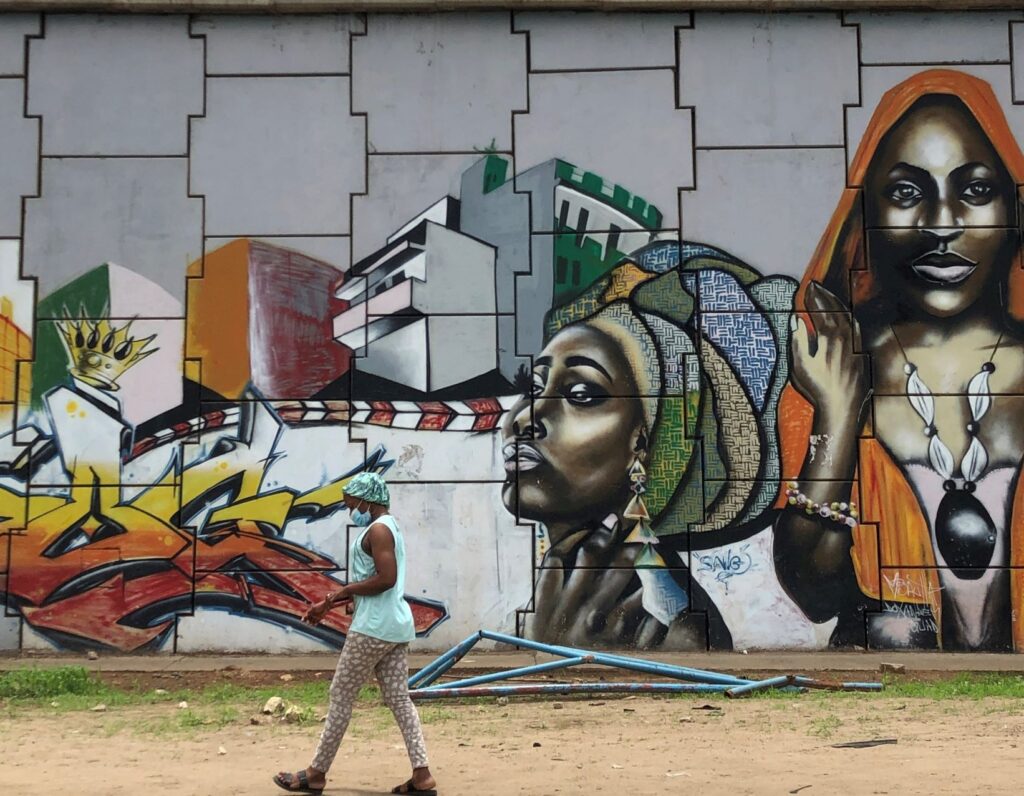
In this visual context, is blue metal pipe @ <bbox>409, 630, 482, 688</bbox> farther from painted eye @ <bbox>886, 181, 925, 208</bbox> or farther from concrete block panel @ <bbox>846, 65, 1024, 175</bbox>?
concrete block panel @ <bbox>846, 65, 1024, 175</bbox>

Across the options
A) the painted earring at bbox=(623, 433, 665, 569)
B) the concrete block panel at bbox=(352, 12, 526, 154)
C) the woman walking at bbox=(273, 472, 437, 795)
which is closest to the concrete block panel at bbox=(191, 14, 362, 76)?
the concrete block panel at bbox=(352, 12, 526, 154)

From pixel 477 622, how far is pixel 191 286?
3661 mm

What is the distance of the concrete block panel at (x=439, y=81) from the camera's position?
9.55 m

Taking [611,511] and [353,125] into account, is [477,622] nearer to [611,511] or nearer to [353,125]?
[611,511]

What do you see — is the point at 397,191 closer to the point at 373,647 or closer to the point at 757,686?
the point at 757,686

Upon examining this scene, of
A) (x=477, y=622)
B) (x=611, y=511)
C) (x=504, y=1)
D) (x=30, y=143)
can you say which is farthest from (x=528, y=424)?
(x=30, y=143)

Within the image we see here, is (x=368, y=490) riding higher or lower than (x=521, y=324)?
lower

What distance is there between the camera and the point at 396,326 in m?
9.43

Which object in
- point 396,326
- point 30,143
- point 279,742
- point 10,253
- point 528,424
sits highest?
point 30,143

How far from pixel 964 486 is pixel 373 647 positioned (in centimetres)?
605

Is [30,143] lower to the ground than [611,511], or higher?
higher

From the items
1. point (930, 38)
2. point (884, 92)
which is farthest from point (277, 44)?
point (930, 38)

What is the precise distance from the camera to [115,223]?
9.51 m

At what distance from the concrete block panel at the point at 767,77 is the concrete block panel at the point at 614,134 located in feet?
0.72
